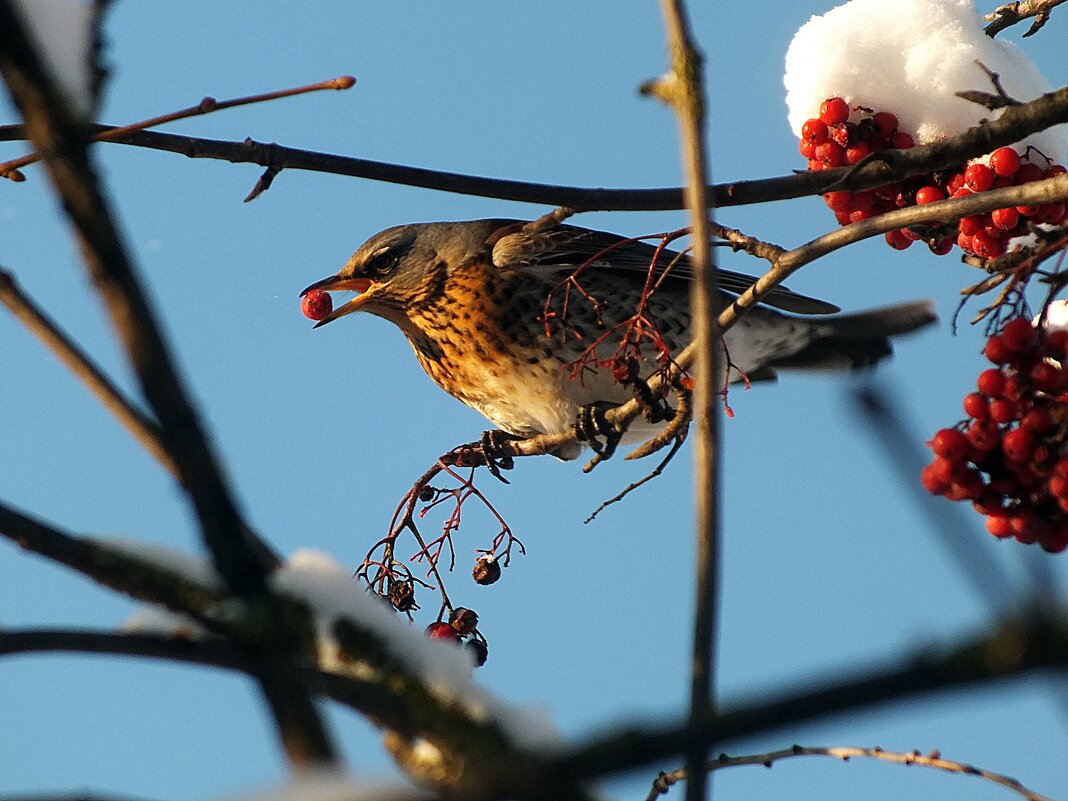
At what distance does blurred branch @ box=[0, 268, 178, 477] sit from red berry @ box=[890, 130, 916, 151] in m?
2.18

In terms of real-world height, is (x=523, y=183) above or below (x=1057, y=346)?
above

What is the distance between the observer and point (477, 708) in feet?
3.74

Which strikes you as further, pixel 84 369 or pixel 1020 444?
pixel 1020 444

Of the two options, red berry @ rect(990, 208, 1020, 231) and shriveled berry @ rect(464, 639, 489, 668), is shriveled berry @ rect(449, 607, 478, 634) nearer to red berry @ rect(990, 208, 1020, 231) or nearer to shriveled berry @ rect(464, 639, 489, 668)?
shriveled berry @ rect(464, 639, 489, 668)

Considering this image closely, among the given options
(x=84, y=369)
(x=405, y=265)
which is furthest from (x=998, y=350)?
(x=405, y=265)

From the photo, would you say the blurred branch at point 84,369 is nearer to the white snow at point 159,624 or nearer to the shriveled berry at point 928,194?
the white snow at point 159,624

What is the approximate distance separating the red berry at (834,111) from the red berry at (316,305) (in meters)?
2.08

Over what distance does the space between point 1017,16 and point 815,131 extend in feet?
2.38

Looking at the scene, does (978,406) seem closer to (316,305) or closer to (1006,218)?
(1006,218)

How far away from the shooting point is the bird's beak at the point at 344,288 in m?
4.46

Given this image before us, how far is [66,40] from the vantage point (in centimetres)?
115

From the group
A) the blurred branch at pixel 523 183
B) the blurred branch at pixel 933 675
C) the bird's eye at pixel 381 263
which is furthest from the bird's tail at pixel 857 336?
the blurred branch at pixel 933 675

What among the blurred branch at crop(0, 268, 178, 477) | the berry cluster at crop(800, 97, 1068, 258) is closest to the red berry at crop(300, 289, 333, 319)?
the berry cluster at crop(800, 97, 1068, 258)

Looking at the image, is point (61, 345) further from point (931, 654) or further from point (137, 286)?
point (931, 654)
